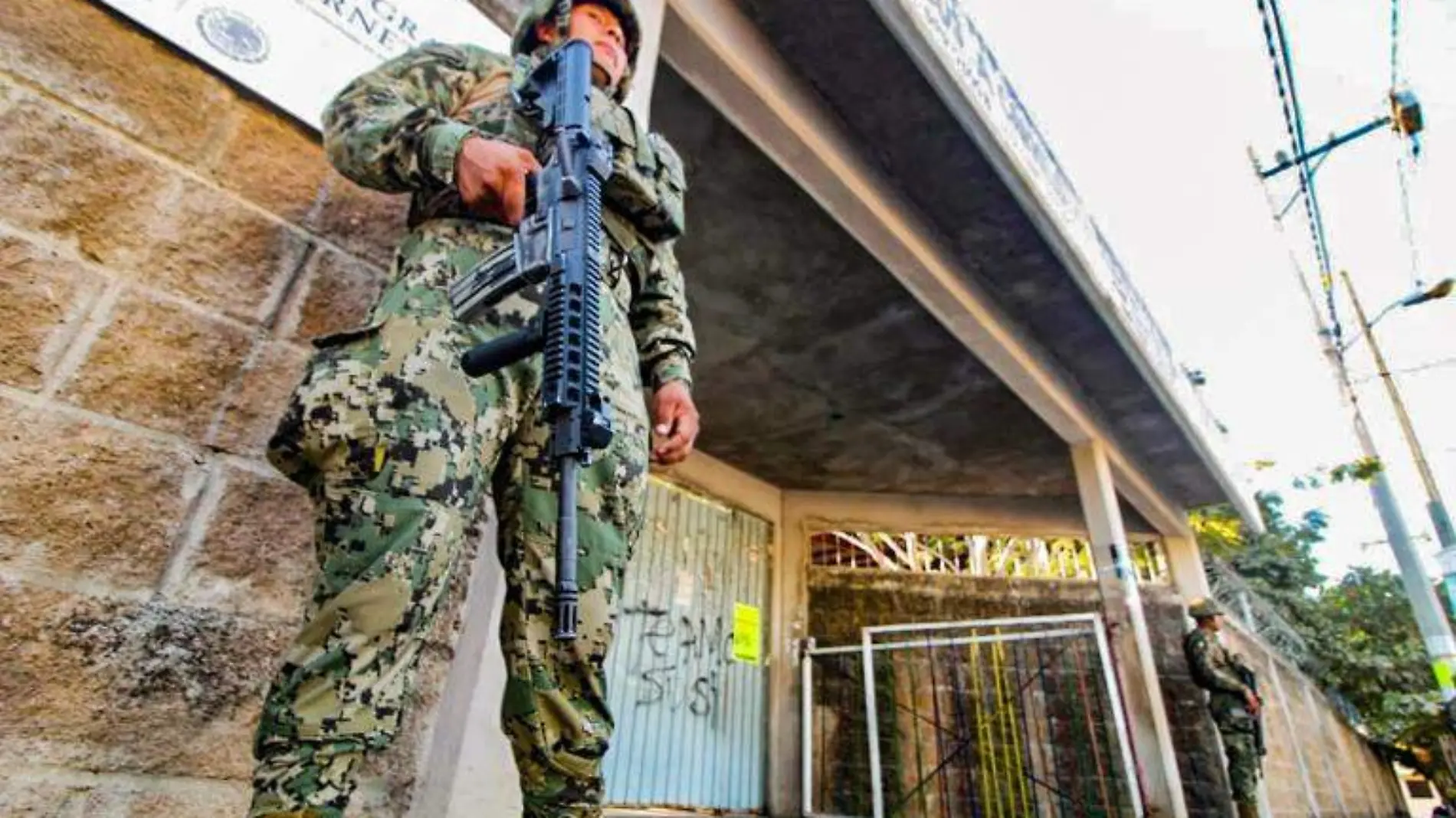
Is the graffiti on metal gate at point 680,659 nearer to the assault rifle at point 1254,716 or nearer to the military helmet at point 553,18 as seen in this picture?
the assault rifle at point 1254,716

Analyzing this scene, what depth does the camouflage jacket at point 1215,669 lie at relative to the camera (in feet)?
16.2

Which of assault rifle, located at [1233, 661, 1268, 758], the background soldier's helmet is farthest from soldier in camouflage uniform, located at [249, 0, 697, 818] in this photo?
assault rifle, located at [1233, 661, 1268, 758]

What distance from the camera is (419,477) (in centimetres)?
91

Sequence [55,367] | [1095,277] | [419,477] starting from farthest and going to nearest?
[1095,277] → [55,367] → [419,477]

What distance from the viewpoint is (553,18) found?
5.32 ft

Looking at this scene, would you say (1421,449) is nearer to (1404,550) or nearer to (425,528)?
(1404,550)

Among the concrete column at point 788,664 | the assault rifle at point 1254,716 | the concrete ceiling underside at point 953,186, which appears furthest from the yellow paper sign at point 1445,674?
the concrete column at point 788,664

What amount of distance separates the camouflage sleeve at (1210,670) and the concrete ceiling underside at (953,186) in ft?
4.92

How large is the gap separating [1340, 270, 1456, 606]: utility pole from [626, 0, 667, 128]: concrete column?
912cm

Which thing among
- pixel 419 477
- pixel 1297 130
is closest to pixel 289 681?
pixel 419 477

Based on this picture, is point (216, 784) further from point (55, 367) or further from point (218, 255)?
point (218, 255)

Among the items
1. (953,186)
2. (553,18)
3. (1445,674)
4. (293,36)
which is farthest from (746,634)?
(1445,674)

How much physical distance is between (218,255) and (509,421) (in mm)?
769

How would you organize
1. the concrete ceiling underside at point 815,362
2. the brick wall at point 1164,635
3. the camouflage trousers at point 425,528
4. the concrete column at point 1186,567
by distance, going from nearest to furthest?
the camouflage trousers at point 425,528 < the concrete ceiling underside at point 815,362 < the brick wall at point 1164,635 < the concrete column at point 1186,567
